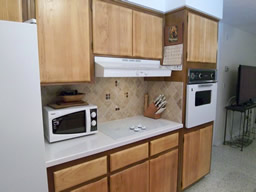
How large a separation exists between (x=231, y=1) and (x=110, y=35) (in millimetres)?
1833

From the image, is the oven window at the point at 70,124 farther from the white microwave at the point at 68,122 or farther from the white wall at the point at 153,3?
the white wall at the point at 153,3

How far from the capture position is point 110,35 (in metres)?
1.70

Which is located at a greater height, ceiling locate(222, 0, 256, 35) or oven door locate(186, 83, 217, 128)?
ceiling locate(222, 0, 256, 35)

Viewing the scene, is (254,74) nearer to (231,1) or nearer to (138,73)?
(231,1)

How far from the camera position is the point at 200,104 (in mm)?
2135

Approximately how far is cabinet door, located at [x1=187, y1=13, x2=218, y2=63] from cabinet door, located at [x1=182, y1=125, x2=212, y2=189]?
3.00 ft

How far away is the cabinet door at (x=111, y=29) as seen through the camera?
161cm

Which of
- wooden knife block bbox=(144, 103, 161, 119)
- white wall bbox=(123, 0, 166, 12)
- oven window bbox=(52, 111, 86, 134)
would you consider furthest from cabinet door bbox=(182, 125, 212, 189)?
white wall bbox=(123, 0, 166, 12)

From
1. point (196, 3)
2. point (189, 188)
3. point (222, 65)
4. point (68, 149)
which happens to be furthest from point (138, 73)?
point (222, 65)

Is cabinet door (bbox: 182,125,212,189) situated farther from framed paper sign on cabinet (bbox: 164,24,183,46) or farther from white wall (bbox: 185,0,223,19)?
white wall (bbox: 185,0,223,19)

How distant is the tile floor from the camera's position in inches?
91.3

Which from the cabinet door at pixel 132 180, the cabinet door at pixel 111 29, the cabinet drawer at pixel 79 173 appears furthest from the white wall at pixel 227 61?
the cabinet drawer at pixel 79 173

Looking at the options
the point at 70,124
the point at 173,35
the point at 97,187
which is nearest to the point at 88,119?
the point at 70,124

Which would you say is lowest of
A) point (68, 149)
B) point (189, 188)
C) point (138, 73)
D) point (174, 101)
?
point (189, 188)
